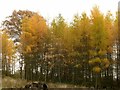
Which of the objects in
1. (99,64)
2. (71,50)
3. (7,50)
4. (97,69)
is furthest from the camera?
(7,50)

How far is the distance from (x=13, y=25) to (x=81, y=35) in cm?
1216

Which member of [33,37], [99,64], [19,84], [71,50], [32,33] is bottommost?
[19,84]

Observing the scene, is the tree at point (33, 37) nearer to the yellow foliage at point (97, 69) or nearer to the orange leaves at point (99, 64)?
the orange leaves at point (99, 64)

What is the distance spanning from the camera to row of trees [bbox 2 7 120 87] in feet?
98.6

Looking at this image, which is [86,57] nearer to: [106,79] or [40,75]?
[106,79]

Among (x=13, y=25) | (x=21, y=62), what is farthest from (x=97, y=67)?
(x=13, y=25)

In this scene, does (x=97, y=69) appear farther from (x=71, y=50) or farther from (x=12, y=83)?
(x=12, y=83)

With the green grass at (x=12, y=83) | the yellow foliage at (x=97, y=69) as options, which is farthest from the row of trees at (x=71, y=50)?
the green grass at (x=12, y=83)

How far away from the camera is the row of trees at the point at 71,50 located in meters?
30.1

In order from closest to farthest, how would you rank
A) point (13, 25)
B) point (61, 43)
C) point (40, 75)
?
1. point (61, 43)
2. point (40, 75)
3. point (13, 25)

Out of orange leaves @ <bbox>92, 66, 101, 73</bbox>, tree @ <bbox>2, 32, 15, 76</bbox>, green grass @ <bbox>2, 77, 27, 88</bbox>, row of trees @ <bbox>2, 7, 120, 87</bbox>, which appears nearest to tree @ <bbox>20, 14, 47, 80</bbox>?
row of trees @ <bbox>2, 7, 120, 87</bbox>

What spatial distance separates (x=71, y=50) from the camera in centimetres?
3153

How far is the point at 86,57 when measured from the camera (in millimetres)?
31391

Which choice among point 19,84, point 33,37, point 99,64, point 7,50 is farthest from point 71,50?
point 7,50
